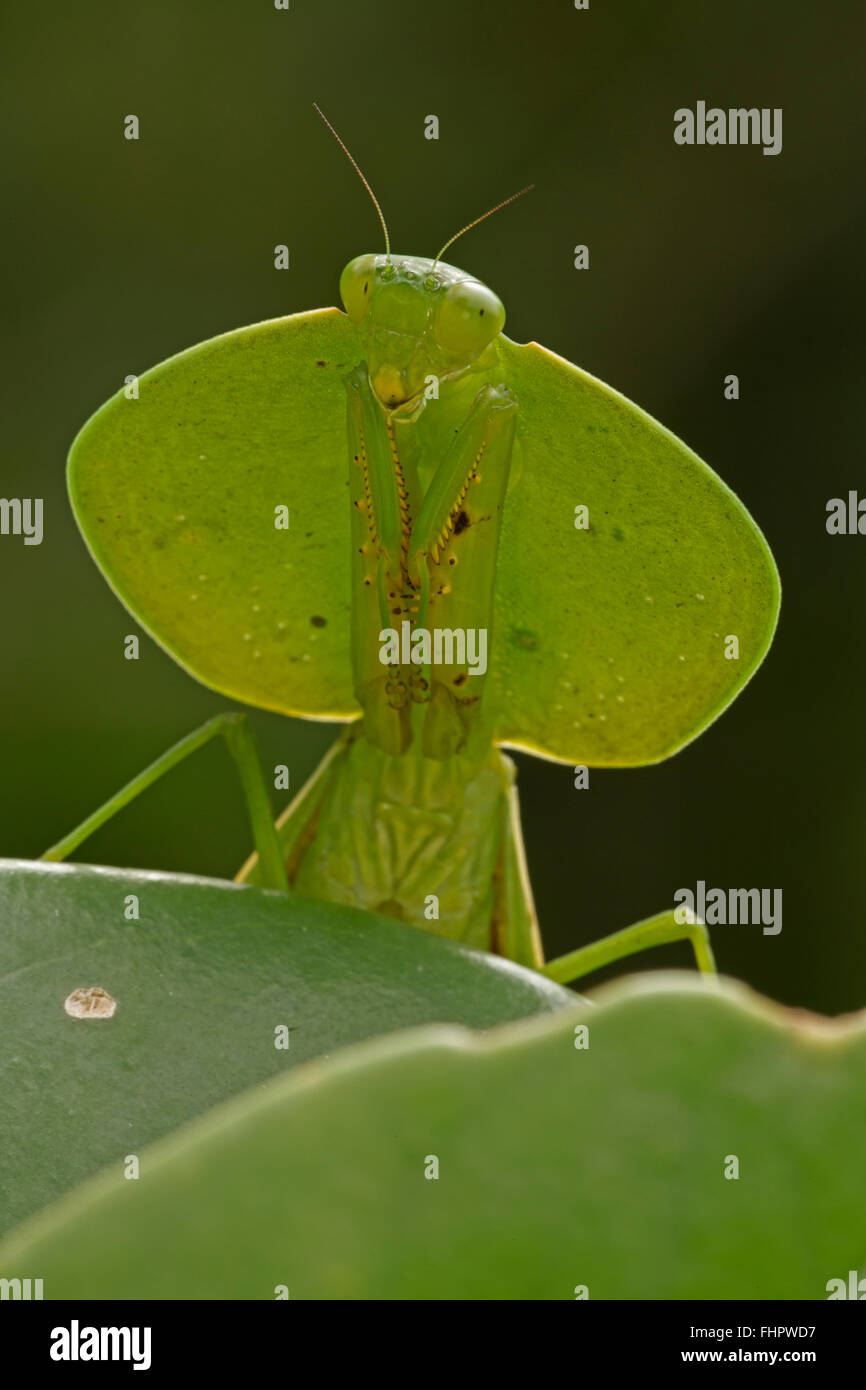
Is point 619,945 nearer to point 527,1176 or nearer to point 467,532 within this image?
point 467,532

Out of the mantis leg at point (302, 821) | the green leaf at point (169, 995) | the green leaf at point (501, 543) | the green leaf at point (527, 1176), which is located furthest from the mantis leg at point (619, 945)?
the green leaf at point (527, 1176)

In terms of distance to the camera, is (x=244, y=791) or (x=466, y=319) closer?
(x=466, y=319)

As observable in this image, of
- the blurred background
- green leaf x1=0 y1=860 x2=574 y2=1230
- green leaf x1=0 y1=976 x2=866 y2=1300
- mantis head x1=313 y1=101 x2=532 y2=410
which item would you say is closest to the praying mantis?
mantis head x1=313 y1=101 x2=532 y2=410

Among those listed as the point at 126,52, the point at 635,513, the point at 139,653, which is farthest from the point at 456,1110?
the point at 126,52

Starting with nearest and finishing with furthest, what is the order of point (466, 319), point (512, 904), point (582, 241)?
1. point (466, 319)
2. point (512, 904)
3. point (582, 241)

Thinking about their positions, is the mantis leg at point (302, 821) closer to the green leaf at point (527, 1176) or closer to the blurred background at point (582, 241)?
the green leaf at point (527, 1176)

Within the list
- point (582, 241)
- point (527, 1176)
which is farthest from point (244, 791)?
point (582, 241)

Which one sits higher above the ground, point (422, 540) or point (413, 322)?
point (413, 322)

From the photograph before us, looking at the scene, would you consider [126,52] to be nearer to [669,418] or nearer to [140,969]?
[669,418]
